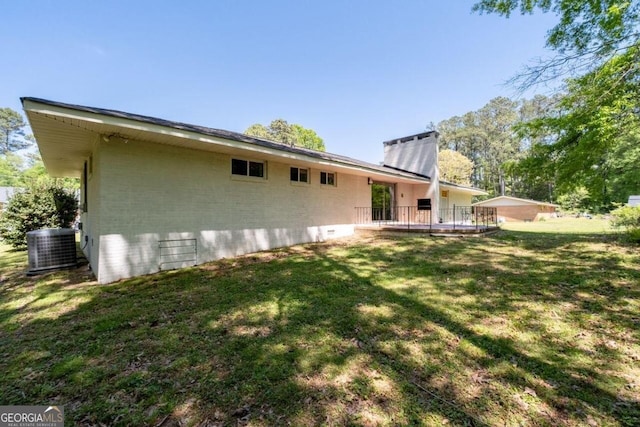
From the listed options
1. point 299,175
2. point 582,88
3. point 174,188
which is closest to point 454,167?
point 582,88

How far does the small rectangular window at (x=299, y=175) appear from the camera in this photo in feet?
32.3

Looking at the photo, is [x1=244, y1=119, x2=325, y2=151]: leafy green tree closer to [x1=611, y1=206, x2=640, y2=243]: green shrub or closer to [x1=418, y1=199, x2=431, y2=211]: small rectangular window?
[x1=418, y1=199, x2=431, y2=211]: small rectangular window

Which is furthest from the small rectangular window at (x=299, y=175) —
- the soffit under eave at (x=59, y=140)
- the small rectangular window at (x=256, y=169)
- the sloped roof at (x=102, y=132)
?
the soffit under eave at (x=59, y=140)

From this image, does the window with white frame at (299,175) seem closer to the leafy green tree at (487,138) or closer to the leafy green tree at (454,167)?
the leafy green tree at (454,167)

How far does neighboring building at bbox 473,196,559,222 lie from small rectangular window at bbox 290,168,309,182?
26.9m

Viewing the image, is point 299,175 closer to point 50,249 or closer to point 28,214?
point 50,249

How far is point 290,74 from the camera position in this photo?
1919 cm

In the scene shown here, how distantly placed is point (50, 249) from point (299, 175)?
289 inches

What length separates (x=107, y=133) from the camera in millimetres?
5871

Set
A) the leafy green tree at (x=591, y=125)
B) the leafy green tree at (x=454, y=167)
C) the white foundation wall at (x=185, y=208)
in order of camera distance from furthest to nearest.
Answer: the leafy green tree at (x=454, y=167), the leafy green tree at (x=591, y=125), the white foundation wall at (x=185, y=208)

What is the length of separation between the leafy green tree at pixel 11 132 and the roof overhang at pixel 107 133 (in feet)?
191

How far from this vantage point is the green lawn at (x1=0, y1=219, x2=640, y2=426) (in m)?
2.18

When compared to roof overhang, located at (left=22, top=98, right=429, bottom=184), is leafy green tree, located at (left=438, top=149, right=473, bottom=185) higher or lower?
higher

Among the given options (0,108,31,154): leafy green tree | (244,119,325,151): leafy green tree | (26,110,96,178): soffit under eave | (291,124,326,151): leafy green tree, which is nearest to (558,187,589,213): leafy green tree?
(291,124,326,151): leafy green tree
